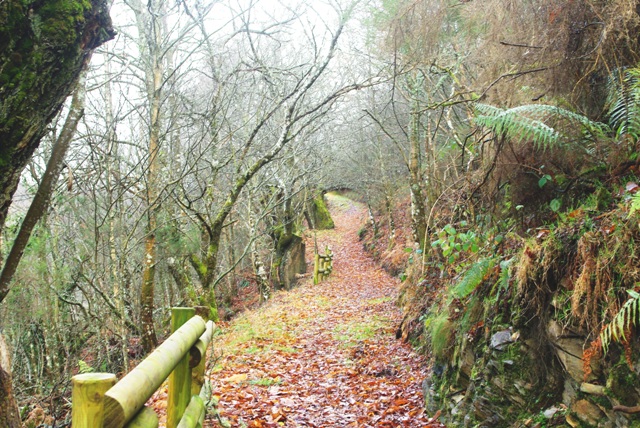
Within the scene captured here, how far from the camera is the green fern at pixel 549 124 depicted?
13.4ft

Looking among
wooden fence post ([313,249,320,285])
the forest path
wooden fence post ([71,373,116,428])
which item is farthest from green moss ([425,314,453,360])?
wooden fence post ([313,249,320,285])

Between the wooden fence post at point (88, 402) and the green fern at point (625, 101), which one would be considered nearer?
the wooden fence post at point (88, 402)

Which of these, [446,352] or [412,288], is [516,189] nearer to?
[446,352]

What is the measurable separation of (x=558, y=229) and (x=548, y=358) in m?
1.10

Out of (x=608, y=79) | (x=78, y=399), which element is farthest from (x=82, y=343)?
(x=608, y=79)

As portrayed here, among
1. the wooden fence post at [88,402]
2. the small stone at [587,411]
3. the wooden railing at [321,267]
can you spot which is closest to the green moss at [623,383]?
the small stone at [587,411]

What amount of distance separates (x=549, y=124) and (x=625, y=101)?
0.69m

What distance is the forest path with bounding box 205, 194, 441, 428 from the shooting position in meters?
5.04

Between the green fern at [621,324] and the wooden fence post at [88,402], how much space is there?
9.12 ft

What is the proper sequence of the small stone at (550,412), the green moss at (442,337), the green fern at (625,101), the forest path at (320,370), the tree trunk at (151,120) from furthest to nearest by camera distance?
the tree trunk at (151,120), the green moss at (442,337), the forest path at (320,370), the green fern at (625,101), the small stone at (550,412)

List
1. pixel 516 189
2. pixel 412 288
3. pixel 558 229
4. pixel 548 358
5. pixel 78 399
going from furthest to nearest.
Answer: pixel 412 288
pixel 516 189
pixel 558 229
pixel 548 358
pixel 78 399

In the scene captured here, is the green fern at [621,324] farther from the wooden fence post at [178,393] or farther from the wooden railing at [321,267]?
the wooden railing at [321,267]

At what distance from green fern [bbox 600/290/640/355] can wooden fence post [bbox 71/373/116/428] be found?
278cm

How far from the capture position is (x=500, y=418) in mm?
3775
